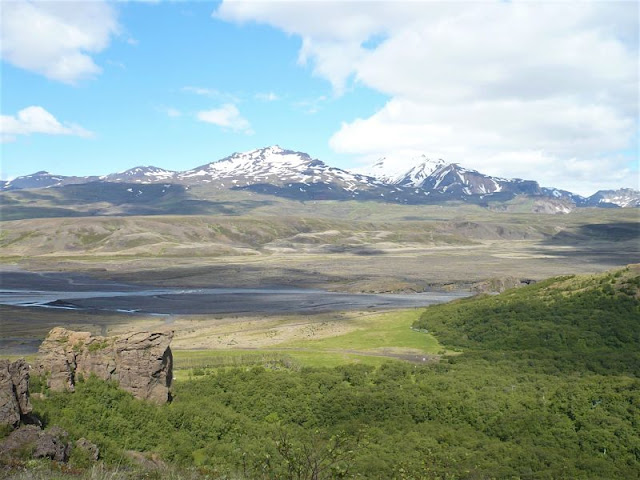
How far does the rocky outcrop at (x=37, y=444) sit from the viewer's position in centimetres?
2627

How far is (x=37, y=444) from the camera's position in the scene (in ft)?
88.6

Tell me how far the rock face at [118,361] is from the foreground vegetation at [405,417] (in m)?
1.29

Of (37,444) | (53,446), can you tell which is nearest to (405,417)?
(53,446)

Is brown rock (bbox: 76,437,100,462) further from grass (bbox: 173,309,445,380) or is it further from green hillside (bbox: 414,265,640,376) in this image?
green hillside (bbox: 414,265,640,376)

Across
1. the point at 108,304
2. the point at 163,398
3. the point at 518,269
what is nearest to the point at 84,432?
the point at 163,398

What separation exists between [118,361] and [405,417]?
21.1 m

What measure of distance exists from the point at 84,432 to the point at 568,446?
98.4 ft

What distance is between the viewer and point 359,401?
42125 mm

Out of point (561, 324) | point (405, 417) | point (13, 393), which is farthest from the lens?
point (561, 324)

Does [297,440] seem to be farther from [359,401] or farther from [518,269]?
[518,269]

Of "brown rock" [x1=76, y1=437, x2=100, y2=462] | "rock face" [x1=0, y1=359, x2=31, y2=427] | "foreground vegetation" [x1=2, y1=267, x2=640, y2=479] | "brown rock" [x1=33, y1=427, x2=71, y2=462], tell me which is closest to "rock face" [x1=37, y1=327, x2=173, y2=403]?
"foreground vegetation" [x1=2, y1=267, x2=640, y2=479]

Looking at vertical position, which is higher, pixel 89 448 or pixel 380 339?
pixel 89 448

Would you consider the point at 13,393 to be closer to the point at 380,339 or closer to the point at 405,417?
the point at 405,417

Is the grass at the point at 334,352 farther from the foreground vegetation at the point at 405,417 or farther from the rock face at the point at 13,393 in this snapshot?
the rock face at the point at 13,393
